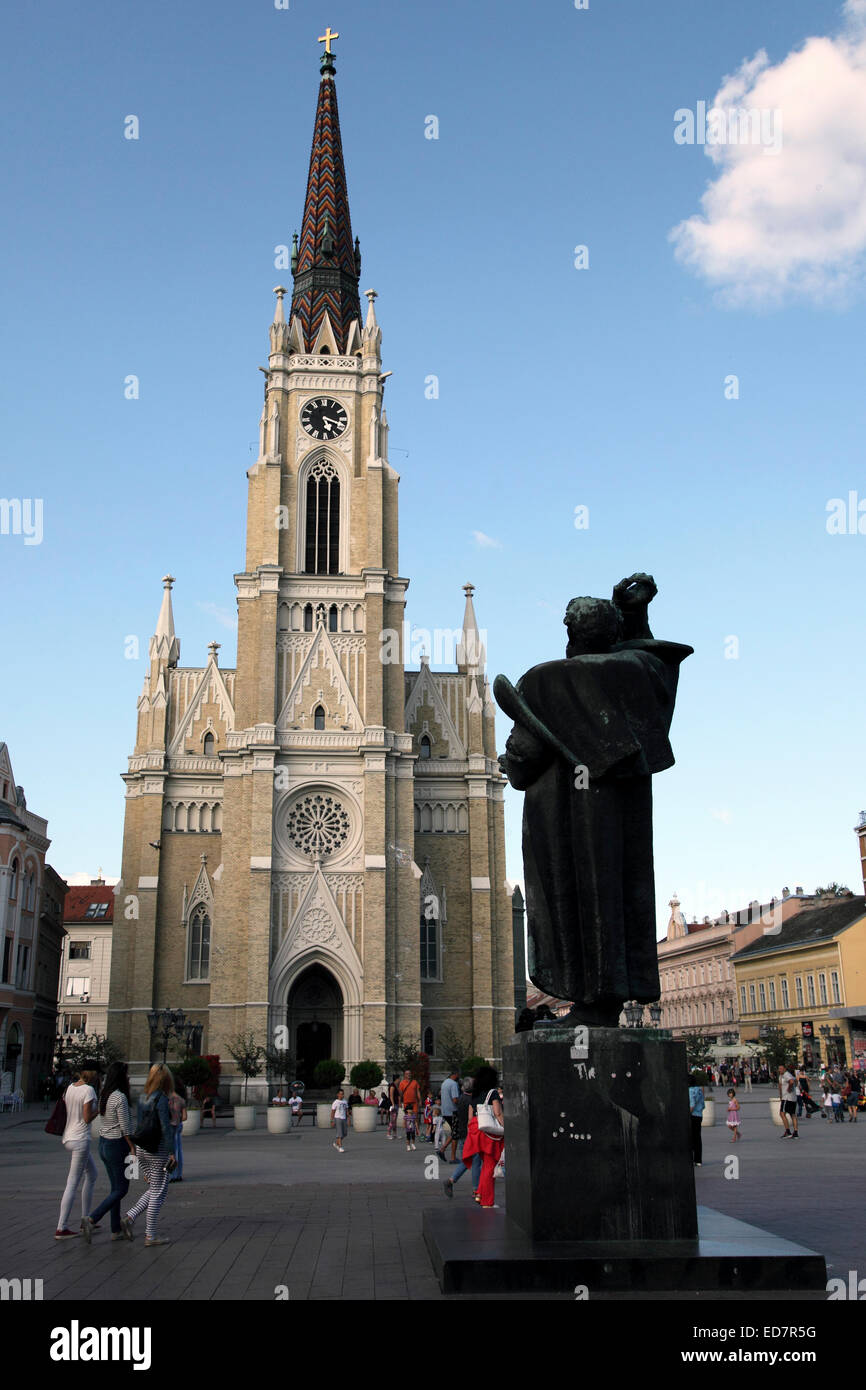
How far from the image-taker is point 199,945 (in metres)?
48.0

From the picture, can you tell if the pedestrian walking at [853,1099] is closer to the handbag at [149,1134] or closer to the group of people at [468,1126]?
the group of people at [468,1126]

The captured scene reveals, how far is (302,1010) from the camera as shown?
153 feet

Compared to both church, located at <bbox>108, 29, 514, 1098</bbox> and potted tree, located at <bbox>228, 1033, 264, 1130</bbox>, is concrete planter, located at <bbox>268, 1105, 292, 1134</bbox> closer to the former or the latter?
potted tree, located at <bbox>228, 1033, 264, 1130</bbox>

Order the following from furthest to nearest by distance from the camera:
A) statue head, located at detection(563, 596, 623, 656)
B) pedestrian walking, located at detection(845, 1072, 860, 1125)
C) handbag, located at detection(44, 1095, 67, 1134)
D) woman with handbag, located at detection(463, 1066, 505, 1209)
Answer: pedestrian walking, located at detection(845, 1072, 860, 1125), handbag, located at detection(44, 1095, 67, 1134), woman with handbag, located at detection(463, 1066, 505, 1209), statue head, located at detection(563, 596, 623, 656)

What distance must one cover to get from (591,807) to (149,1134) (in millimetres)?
5232

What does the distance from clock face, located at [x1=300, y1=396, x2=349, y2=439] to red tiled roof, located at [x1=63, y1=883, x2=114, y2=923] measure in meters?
39.7

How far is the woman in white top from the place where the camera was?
9828 millimetres

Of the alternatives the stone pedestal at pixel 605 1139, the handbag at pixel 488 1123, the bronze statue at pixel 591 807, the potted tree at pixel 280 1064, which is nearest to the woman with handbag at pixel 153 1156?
the handbag at pixel 488 1123

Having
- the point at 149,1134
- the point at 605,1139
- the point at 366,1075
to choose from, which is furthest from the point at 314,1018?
the point at 605,1139

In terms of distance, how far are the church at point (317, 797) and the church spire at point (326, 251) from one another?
111 centimetres

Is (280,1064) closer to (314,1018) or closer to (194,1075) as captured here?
(314,1018)

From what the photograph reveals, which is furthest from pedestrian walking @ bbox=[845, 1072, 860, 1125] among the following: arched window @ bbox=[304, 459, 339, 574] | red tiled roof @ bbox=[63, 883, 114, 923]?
red tiled roof @ bbox=[63, 883, 114, 923]
